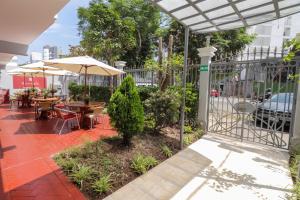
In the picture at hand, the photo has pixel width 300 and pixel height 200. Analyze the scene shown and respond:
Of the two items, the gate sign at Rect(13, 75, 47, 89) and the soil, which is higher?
the gate sign at Rect(13, 75, 47, 89)

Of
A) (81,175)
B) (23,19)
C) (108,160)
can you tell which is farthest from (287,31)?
(81,175)

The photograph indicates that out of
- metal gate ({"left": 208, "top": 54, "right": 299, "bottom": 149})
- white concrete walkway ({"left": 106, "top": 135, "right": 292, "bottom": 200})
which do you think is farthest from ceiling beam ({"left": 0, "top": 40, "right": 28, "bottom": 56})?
metal gate ({"left": 208, "top": 54, "right": 299, "bottom": 149})

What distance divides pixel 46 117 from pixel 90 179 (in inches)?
234

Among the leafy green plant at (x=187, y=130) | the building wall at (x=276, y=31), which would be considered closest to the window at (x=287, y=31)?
the building wall at (x=276, y=31)

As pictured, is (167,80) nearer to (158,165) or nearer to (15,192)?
(158,165)

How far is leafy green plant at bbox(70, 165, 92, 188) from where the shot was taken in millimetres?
3537

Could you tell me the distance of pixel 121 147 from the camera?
4.99 m

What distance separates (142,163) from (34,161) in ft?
7.67

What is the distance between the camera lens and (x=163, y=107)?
19.8ft

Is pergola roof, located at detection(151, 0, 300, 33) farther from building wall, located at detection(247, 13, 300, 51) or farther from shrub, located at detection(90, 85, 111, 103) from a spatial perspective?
building wall, located at detection(247, 13, 300, 51)

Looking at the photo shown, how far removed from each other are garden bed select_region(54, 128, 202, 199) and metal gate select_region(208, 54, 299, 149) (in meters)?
2.12

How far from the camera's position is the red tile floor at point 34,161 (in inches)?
127

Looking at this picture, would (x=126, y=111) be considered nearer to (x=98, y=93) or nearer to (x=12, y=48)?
(x=12, y=48)

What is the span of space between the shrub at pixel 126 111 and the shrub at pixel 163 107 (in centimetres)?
109
